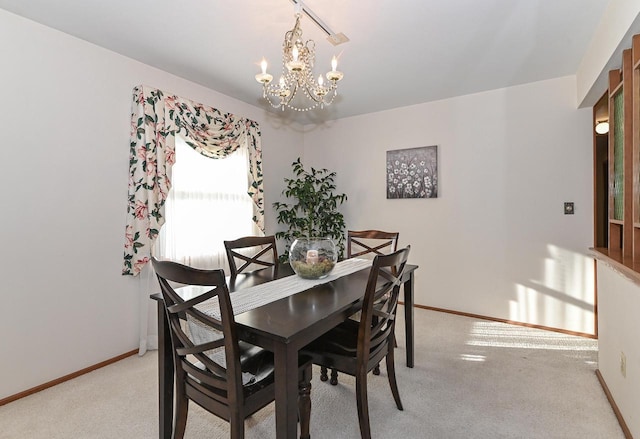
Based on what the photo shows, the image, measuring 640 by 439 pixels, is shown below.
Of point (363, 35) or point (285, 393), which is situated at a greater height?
point (363, 35)

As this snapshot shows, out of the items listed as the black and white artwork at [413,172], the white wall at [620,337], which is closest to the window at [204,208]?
the black and white artwork at [413,172]

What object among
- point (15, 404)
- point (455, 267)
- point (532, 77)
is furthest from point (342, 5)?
point (15, 404)

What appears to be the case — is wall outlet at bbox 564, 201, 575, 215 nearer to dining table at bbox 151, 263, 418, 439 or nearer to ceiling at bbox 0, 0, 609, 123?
ceiling at bbox 0, 0, 609, 123

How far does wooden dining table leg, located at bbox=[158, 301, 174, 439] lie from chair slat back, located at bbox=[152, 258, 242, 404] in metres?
0.15

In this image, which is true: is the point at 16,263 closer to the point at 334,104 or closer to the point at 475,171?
the point at 334,104

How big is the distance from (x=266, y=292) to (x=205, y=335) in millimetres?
369

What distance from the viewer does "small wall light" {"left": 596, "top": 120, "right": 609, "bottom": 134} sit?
2.78 meters

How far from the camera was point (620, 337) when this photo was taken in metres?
1.78

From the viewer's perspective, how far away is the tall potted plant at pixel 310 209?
399 cm

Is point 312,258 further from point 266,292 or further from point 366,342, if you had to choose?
point 366,342

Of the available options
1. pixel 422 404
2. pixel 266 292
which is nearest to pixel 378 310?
pixel 266 292

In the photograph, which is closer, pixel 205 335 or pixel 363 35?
pixel 205 335

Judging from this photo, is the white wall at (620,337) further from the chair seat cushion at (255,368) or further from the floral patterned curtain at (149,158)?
the floral patterned curtain at (149,158)

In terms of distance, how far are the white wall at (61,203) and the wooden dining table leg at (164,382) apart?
48.6 inches
